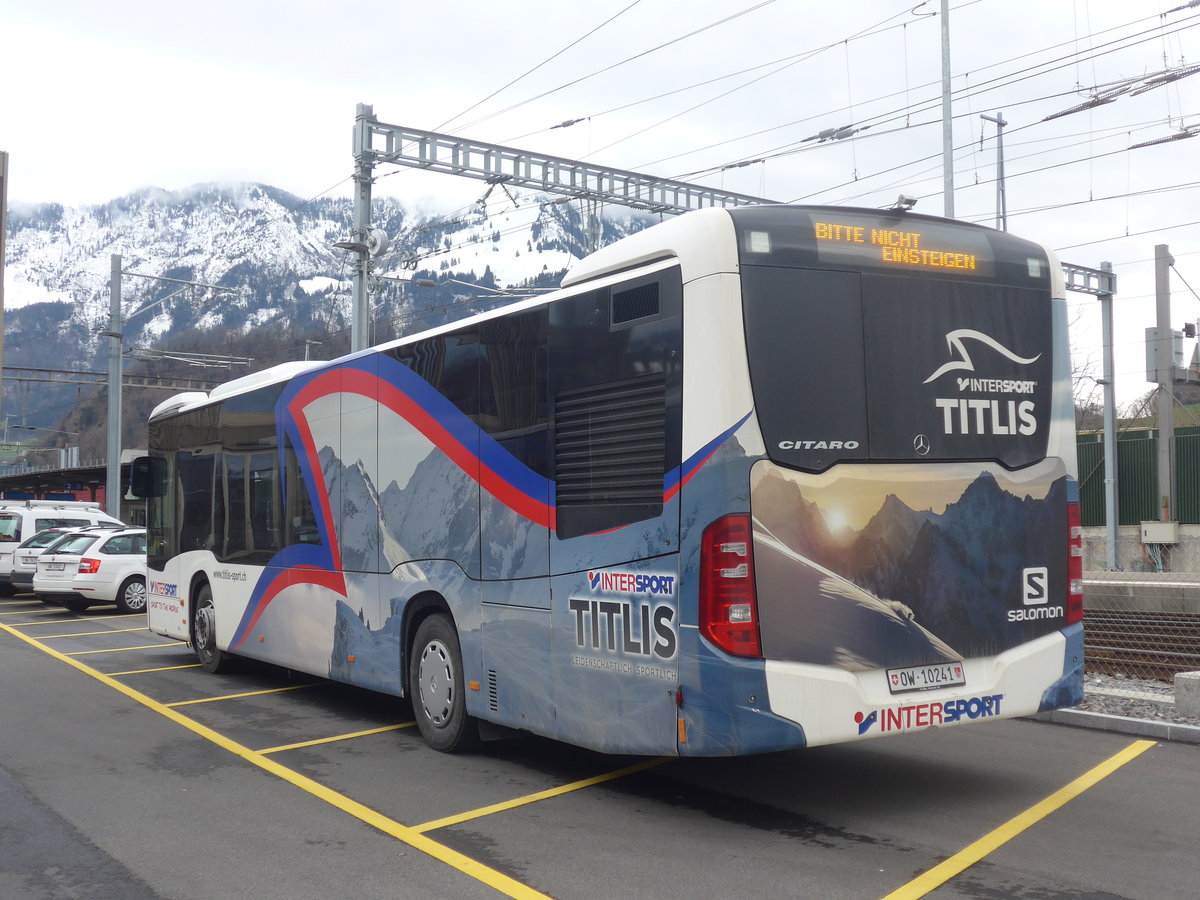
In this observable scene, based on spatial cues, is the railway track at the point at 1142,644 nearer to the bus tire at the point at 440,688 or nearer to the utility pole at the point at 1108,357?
the bus tire at the point at 440,688

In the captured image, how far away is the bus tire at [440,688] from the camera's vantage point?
26.1 ft

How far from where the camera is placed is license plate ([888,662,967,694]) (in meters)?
6.02

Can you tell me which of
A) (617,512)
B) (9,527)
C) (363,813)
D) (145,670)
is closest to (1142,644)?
(617,512)

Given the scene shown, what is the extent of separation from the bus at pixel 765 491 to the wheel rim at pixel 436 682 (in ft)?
0.34

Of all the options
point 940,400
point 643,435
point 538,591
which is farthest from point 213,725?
point 940,400

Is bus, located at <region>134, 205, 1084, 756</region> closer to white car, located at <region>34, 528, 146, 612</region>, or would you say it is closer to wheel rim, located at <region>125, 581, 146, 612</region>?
white car, located at <region>34, 528, 146, 612</region>

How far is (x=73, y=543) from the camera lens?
2153 centimetres

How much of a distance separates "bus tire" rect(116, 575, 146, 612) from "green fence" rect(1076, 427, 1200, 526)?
25.0m

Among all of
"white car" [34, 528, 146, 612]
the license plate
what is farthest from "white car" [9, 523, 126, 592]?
the license plate

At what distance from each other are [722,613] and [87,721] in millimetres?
6457

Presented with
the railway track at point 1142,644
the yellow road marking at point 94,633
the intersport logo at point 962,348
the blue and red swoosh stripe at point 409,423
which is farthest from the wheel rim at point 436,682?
the yellow road marking at point 94,633

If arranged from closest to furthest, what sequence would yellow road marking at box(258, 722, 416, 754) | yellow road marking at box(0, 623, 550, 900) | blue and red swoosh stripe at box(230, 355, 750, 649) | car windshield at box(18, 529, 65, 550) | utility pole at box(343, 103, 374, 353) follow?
1. yellow road marking at box(0, 623, 550, 900)
2. blue and red swoosh stripe at box(230, 355, 750, 649)
3. yellow road marking at box(258, 722, 416, 754)
4. utility pole at box(343, 103, 374, 353)
5. car windshield at box(18, 529, 65, 550)

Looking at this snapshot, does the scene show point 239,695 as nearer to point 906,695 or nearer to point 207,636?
point 207,636

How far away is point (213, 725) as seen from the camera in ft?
31.1
